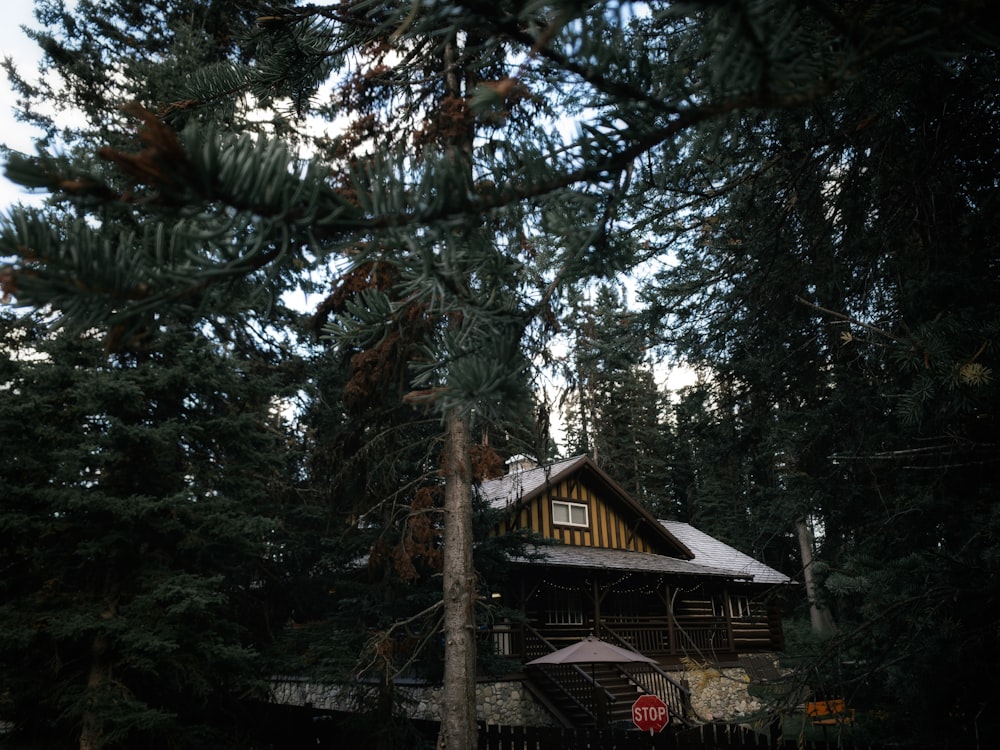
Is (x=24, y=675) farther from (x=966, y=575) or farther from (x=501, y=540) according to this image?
(x=966, y=575)

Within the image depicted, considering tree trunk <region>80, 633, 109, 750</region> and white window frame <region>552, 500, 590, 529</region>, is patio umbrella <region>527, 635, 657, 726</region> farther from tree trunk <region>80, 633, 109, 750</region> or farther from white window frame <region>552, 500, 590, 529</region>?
tree trunk <region>80, 633, 109, 750</region>

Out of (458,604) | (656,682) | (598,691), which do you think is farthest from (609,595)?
(458,604)

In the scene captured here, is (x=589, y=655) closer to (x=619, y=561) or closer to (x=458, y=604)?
(x=619, y=561)

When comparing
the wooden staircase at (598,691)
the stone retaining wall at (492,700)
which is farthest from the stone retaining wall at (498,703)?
the wooden staircase at (598,691)

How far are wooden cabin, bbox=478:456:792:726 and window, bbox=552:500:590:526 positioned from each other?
0.03 m

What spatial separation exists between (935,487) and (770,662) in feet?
64.8

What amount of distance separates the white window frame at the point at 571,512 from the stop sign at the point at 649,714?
30.0 ft

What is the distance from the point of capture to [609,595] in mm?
20000

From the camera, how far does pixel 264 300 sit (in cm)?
170

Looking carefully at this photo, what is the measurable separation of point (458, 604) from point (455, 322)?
5782 millimetres

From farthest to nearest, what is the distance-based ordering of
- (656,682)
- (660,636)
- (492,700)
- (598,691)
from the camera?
1. (660,636)
2. (656,682)
3. (492,700)
4. (598,691)

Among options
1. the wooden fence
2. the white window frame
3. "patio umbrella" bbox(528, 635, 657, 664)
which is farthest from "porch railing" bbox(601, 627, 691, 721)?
the wooden fence

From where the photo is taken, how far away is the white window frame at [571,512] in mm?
18984

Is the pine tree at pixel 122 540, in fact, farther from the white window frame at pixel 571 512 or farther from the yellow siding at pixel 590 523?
the white window frame at pixel 571 512
